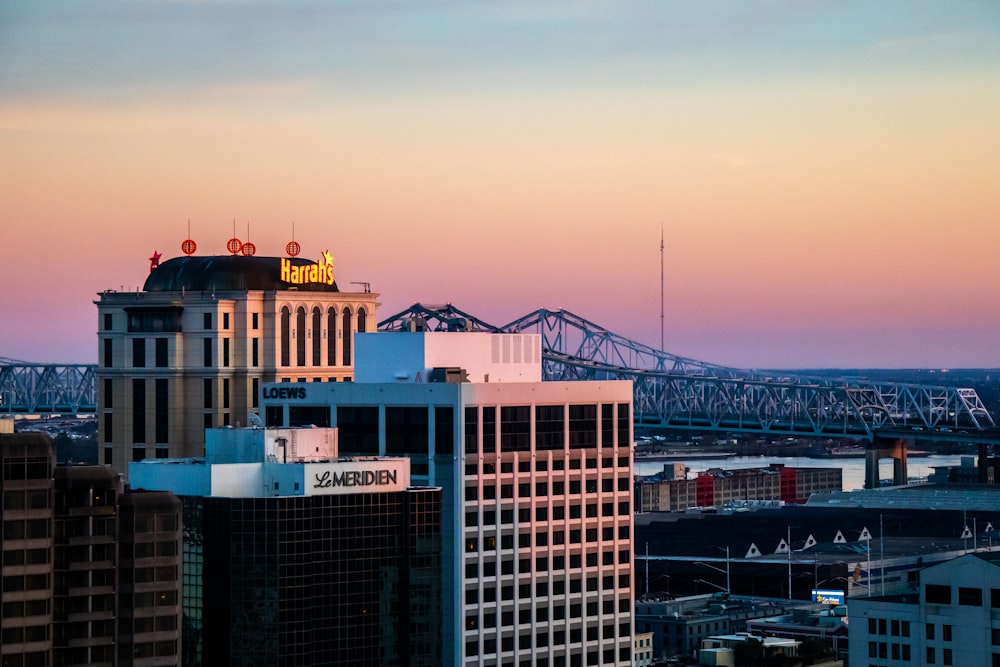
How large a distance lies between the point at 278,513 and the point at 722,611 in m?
104

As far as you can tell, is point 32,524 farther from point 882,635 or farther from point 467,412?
point 882,635

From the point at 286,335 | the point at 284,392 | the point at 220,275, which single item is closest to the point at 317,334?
the point at 286,335

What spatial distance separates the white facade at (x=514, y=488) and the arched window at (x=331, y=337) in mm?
17974

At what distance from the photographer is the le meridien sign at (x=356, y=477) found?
85.1 meters

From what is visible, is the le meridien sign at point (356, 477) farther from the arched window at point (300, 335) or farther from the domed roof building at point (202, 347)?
the arched window at point (300, 335)

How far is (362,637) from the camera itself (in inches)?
3346

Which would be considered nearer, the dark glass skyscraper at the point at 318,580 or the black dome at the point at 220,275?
the dark glass skyscraper at the point at 318,580

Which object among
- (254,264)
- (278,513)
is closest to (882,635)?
(278,513)

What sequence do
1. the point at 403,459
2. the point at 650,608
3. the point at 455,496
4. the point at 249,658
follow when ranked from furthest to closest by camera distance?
the point at 650,608, the point at 455,496, the point at 403,459, the point at 249,658

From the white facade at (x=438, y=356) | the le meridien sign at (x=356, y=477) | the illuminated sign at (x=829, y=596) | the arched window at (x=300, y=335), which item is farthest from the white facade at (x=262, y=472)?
the illuminated sign at (x=829, y=596)

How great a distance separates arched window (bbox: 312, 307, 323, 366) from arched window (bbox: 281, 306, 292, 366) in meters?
1.56

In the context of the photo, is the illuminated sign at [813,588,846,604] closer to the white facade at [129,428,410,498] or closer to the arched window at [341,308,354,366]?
the arched window at [341,308,354,366]

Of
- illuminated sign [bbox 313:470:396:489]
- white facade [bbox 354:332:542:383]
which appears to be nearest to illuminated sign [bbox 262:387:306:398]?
white facade [bbox 354:332:542:383]

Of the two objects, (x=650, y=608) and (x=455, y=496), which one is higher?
(x=455, y=496)
